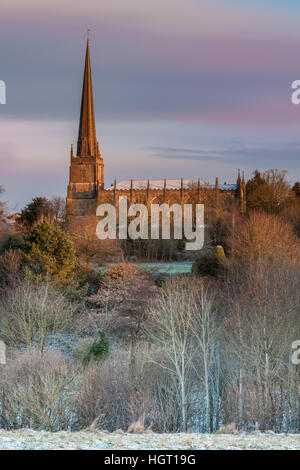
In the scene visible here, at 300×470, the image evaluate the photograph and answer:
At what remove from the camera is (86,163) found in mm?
88312

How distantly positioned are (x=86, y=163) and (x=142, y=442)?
248ft

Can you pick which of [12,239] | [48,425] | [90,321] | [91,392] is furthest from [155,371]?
[12,239]

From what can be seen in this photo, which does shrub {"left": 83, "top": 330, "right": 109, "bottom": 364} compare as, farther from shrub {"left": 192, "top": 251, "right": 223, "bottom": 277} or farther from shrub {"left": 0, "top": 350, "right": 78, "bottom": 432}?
shrub {"left": 192, "top": 251, "right": 223, "bottom": 277}

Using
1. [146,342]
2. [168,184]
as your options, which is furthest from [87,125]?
[146,342]

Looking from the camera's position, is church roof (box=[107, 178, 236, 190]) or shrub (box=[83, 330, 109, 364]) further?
church roof (box=[107, 178, 236, 190])

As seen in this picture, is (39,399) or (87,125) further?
(87,125)

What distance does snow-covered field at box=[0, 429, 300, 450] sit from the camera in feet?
46.0

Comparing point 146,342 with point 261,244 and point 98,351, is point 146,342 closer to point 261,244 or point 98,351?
point 98,351

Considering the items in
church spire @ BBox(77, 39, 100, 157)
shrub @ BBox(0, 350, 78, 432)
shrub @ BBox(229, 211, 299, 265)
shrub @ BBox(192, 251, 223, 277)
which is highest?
church spire @ BBox(77, 39, 100, 157)

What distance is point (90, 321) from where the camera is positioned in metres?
31.0

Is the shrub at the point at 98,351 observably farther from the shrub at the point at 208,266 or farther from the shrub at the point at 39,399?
the shrub at the point at 208,266

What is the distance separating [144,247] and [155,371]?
24.3m

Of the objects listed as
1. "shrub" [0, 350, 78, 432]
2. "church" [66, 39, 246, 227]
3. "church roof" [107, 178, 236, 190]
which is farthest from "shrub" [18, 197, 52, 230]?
"shrub" [0, 350, 78, 432]

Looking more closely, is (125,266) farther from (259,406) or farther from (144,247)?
(259,406)
